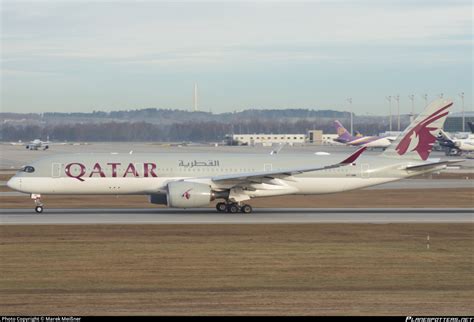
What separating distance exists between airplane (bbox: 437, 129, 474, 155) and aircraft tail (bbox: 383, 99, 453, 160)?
79.4 m

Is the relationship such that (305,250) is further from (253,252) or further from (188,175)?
(188,175)

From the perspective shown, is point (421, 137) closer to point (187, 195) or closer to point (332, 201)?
point (332, 201)

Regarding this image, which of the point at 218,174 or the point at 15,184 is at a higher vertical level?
the point at 218,174

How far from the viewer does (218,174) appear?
151 feet

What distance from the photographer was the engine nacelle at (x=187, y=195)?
4288cm

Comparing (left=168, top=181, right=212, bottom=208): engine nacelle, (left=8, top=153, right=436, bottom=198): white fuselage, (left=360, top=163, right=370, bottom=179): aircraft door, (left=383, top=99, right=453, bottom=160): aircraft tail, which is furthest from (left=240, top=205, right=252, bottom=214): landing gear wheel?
(left=383, top=99, right=453, bottom=160): aircraft tail

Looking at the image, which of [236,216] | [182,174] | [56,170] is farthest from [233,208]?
[56,170]

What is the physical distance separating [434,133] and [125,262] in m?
25.0

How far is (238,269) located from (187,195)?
52.2ft

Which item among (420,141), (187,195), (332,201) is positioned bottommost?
(332,201)

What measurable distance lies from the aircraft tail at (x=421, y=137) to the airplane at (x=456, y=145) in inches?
3124

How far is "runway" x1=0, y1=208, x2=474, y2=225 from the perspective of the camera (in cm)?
4059

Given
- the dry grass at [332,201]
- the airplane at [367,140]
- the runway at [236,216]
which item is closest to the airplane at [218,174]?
the runway at [236,216]

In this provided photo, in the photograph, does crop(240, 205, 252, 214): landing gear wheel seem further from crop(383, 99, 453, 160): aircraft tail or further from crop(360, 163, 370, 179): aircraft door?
crop(383, 99, 453, 160): aircraft tail
